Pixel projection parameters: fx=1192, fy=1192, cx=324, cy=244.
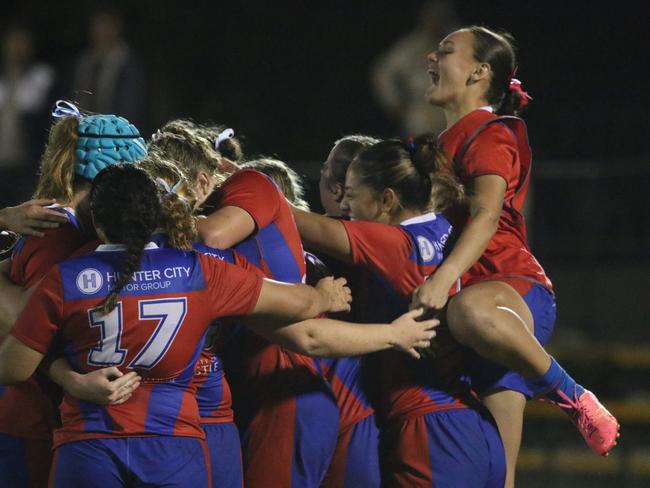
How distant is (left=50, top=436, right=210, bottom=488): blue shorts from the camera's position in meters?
3.11

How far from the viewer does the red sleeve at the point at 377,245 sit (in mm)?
3633

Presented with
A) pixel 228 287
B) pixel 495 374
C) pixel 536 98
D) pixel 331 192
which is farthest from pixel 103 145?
pixel 536 98

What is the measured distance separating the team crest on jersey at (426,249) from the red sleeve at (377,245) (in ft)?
0.11

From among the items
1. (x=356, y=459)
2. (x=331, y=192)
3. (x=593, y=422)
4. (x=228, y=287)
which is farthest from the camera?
(x=331, y=192)

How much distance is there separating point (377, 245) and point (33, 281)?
1024 millimetres

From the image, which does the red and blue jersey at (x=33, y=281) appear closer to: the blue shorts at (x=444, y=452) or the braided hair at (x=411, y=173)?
the braided hair at (x=411, y=173)

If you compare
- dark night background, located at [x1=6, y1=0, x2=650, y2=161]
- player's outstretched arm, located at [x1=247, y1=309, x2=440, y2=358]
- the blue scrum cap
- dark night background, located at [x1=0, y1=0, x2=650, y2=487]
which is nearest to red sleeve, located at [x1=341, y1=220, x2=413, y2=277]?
player's outstretched arm, located at [x1=247, y1=309, x2=440, y2=358]

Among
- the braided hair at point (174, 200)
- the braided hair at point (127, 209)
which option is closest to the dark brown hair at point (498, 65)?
the braided hair at point (174, 200)

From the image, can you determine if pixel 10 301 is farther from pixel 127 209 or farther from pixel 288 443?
pixel 288 443

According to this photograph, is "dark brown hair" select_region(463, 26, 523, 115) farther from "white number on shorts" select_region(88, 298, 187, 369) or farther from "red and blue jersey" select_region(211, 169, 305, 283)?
"white number on shorts" select_region(88, 298, 187, 369)

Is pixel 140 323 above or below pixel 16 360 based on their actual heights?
above

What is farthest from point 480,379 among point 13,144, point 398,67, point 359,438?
point 13,144

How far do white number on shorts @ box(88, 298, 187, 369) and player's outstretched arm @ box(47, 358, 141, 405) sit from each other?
0.11 ft

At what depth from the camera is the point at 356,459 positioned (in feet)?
12.0
